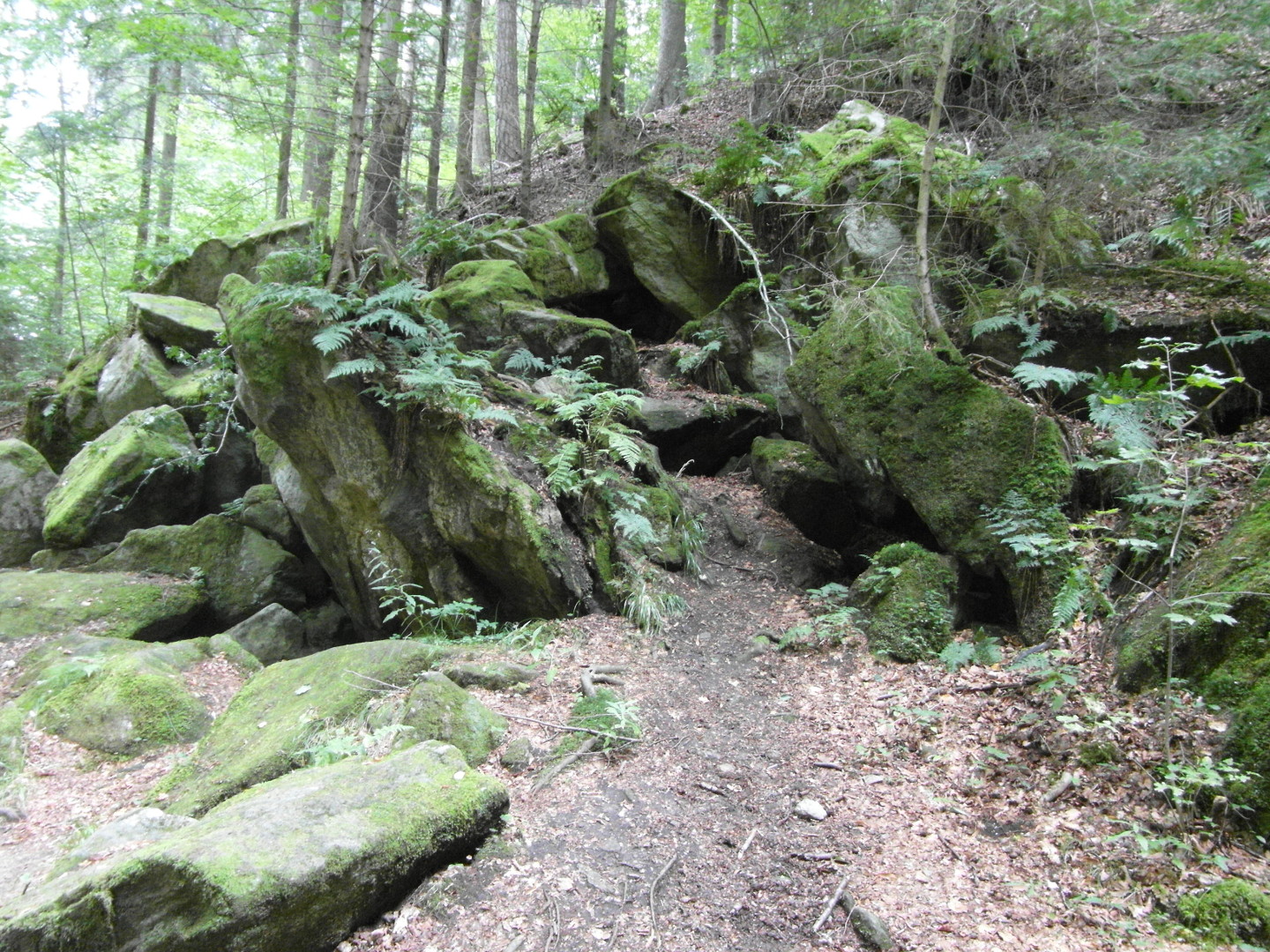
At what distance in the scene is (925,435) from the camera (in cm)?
701

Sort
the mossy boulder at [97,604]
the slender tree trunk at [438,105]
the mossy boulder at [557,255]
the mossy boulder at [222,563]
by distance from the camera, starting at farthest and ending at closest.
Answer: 1. the slender tree trunk at [438,105]
2. the mossy boulder at [557,255]
3. the mossy boulder at [222,563]
4. the mossy boulder at [97,604]

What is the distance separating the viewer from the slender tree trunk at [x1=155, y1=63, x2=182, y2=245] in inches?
666

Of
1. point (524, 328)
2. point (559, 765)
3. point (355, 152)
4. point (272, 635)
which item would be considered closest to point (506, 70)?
point (524, 328)

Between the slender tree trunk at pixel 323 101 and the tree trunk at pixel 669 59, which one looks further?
the tree trunk at pixel 669 59

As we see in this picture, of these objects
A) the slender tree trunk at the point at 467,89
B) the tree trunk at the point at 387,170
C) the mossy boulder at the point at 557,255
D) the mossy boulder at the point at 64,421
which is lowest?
the mossy boulder at the point at 64,421

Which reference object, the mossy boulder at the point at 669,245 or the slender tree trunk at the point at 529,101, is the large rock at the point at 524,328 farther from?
the slender tree trunk at the point at 529,101

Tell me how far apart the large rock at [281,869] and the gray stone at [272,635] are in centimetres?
590

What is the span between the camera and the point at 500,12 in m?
16.8

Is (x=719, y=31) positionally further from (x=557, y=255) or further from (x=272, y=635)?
(x=272, y=635)

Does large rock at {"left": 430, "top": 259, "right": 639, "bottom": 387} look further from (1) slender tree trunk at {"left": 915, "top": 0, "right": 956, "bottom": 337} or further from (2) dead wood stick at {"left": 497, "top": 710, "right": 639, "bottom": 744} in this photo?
(2) dead wood stick at {"left": 497, "top": 710, "right": 639, "bottom": 744}

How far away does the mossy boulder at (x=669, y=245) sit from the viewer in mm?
12156

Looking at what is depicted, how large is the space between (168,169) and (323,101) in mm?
7675

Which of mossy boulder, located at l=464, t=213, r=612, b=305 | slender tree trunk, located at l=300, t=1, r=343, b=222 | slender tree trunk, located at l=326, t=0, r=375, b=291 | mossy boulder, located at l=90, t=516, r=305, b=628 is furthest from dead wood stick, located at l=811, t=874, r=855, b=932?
mossy boulder, located at l=464, t=213, r=612, b=305

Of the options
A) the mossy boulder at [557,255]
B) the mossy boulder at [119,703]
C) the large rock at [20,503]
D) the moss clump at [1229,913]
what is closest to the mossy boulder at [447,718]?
the mossy boulder at [119,703]
